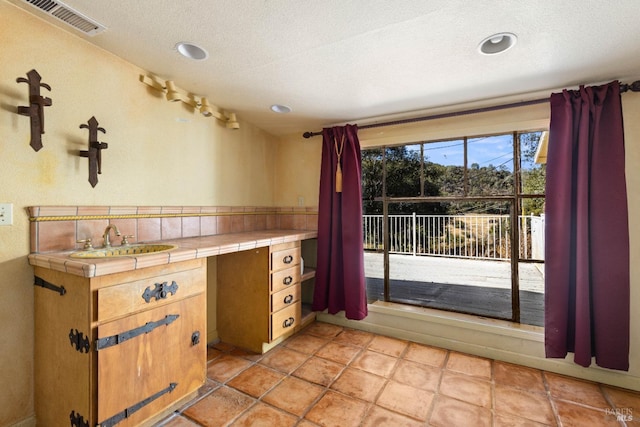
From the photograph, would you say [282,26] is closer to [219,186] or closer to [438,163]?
[219,186]

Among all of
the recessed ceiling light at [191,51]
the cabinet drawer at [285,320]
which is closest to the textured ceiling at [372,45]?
the recessed ceiling light at [191,51]

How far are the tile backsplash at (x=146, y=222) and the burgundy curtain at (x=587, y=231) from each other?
2.04 m

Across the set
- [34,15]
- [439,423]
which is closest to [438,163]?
[439,423]

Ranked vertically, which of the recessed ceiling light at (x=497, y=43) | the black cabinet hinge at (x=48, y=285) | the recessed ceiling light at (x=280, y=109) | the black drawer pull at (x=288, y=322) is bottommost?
the black drawer pull at (x=288, y=322)

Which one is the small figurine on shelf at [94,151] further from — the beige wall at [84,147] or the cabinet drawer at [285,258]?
the cabinet drawer at [285,258]

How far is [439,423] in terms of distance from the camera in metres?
1.52

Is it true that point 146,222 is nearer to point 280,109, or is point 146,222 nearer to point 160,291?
point 160,291

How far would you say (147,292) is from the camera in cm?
140

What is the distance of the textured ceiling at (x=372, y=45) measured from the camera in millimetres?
1282

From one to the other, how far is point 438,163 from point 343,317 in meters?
1.76

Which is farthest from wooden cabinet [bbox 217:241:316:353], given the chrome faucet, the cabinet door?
the chrome faucet

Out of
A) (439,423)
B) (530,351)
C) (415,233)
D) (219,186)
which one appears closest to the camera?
(439,423)

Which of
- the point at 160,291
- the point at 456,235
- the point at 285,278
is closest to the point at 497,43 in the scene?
the point at 285,278

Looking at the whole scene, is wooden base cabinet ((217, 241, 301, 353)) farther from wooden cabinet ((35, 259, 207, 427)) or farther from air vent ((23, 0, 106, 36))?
air vent ((23, 0, 106, 36))
